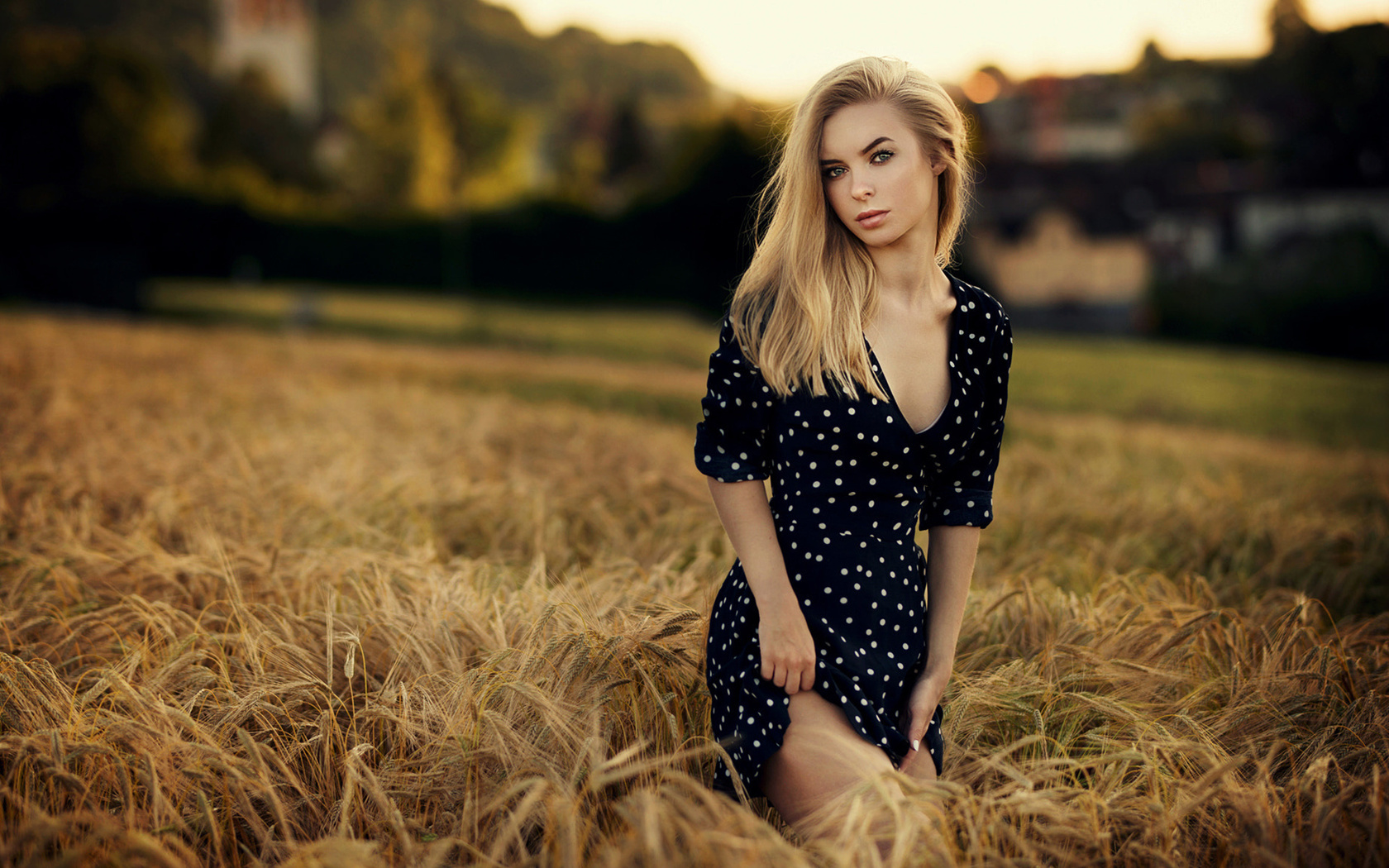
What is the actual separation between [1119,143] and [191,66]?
5781 cm

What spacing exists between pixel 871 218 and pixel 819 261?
0.12 meters

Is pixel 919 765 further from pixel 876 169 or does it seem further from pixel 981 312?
pixel 876 169

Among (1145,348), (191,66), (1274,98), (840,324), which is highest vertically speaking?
(191,66)

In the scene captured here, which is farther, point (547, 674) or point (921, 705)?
point (547, 674)

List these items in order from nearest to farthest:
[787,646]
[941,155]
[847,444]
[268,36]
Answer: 1. [787,646]
2. [847,444]
3. [941,155]
4. [268,36]

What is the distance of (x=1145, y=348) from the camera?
21.3 meters

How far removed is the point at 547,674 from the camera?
6.89ft

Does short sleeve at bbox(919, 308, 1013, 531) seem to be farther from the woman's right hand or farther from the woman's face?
the woman's right hand

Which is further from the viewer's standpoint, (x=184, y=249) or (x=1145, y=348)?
(x=184, y=249)

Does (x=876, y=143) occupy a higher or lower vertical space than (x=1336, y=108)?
lower

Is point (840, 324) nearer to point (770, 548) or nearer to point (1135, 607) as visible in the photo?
point (770, 548)

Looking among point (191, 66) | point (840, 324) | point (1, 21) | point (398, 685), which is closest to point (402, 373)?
point (398, 685)

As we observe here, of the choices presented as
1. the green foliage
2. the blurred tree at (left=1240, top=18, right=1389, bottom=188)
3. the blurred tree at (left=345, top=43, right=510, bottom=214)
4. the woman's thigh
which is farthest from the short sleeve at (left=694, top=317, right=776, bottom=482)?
the blurred tree at (left=345, top=43, right=510, bottom=214)

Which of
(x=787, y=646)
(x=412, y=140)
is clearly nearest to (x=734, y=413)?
(x=787, y=646)
